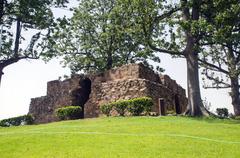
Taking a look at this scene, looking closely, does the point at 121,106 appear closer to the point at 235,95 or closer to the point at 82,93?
the point at 82,93

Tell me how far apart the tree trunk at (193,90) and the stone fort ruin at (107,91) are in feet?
7.68

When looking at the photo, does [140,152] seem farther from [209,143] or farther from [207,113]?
[207,113]

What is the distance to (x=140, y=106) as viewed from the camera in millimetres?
25484

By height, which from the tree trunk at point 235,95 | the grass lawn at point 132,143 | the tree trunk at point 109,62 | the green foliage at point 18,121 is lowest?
the grass lawn at point 132,143

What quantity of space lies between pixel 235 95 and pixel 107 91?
1398cm

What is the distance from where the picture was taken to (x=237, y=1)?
25.4 metres

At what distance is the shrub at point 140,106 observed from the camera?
82.8 feet

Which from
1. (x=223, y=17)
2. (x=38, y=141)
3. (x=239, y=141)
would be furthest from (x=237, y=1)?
(x=38, y=141)

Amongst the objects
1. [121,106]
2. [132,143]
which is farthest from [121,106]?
[132,143]

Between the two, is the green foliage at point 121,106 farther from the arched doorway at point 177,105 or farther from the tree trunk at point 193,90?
the arched doorway at point 177,105

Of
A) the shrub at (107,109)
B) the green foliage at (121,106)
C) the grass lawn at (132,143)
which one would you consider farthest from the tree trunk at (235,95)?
the grass lawn at (132,143)

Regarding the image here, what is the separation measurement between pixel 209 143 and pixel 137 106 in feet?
39.8

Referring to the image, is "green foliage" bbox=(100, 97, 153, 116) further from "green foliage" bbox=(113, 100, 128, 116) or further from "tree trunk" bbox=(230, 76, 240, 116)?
"tree trunk" bbox=(230, 76, 240, 116)

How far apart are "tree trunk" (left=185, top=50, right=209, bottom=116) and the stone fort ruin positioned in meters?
2.34
